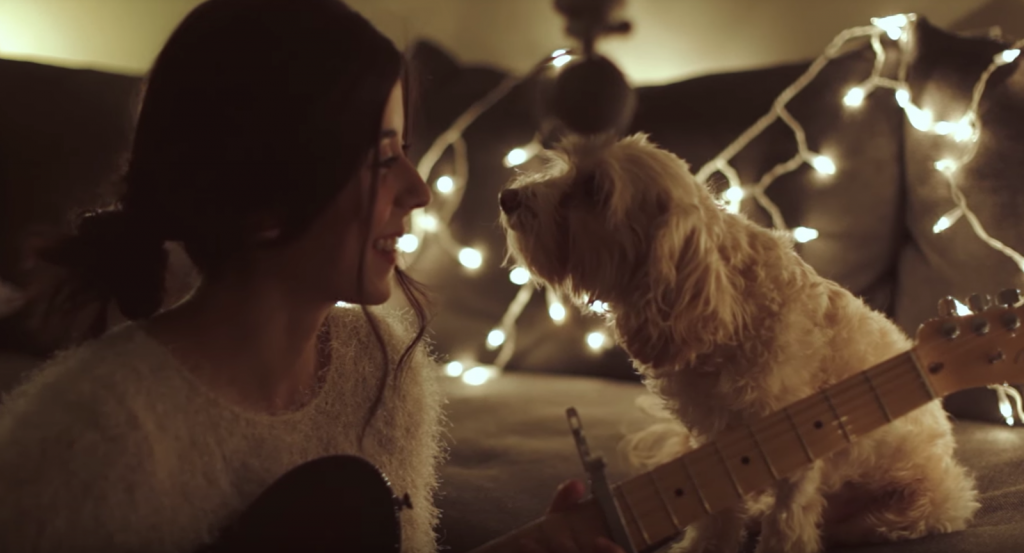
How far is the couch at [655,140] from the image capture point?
1375mm

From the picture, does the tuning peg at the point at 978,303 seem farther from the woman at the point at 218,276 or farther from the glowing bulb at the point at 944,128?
the glowing bulb at the point at 944,128

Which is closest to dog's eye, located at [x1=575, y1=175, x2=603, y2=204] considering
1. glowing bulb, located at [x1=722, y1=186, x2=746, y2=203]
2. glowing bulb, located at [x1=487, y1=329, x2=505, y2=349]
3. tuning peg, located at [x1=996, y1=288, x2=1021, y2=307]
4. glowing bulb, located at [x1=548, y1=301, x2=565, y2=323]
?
tuning peg, located at [x1=996, y1=288, x2=1021, y2=307]

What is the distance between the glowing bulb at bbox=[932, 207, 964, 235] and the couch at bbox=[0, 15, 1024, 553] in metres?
0.01

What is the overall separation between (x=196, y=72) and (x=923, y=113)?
143 centimetres

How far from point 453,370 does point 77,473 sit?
1.30 metres

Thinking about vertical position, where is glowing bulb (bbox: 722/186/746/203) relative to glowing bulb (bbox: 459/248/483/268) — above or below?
below

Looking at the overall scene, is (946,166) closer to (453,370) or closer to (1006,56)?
(1006,56)

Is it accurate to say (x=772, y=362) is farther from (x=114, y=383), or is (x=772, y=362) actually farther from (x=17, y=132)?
(x=17, y=132)

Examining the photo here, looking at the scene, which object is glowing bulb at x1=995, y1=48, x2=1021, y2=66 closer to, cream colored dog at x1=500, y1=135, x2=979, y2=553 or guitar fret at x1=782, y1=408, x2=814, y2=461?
cream colored dog at x1=500, y1=135, x2=979, y2=553

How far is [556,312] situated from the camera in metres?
1.98

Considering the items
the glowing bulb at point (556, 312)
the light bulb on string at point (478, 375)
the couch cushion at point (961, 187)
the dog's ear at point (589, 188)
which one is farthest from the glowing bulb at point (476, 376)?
the couch cushion at point (961, 187)

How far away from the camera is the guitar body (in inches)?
31.5

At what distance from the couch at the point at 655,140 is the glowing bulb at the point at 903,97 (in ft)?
0.05

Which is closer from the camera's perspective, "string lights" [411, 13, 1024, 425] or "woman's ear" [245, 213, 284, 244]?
"woman's ear" [245, 213, 284, 244]
